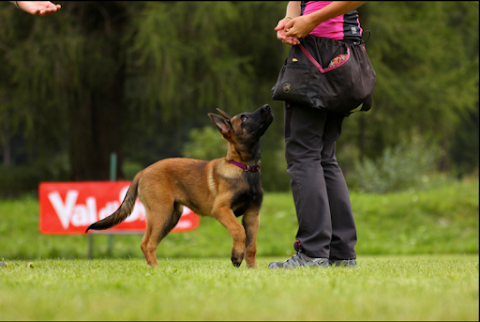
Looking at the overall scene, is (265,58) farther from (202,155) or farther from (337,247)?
(337,247)

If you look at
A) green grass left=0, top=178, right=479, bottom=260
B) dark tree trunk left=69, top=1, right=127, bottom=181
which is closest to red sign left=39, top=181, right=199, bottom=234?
green grass left=0, top=178, right=479, bottom=260

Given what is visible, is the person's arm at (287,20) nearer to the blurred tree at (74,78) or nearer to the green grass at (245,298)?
the green grass at (245,298)

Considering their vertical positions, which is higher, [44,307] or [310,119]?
[310,119]

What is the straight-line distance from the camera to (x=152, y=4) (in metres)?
10.2

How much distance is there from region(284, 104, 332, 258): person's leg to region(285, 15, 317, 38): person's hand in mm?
428

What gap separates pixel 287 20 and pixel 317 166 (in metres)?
0.90

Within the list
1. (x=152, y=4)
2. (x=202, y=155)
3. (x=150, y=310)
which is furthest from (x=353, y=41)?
(x=202, y=155)

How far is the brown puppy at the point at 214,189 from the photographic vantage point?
3.73 m

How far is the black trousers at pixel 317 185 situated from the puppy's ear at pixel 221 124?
70 centimetres

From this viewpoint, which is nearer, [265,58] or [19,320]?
[19,320]

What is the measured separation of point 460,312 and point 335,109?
1.66 m

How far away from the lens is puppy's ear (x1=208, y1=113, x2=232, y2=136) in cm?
391

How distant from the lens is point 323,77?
313 centimetres

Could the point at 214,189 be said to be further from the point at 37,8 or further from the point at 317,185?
the point at 37,8
